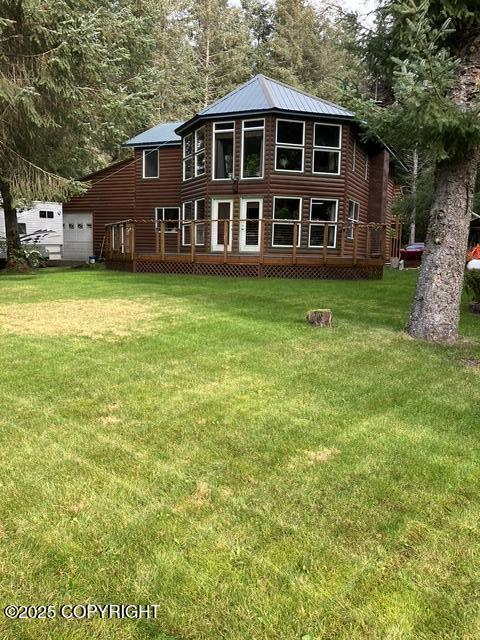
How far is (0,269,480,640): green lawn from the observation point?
6.31 ft

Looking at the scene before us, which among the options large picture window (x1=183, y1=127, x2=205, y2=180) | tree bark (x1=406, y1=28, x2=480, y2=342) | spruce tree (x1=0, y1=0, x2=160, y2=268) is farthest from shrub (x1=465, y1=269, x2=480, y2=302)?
large picture window (x1=183, y1=127, x2=205, y2=180)

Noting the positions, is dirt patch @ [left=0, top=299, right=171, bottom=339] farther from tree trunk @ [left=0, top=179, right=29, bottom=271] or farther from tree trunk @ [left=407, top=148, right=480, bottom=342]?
tree trunk @ [left=0, top=179, right=29, bottom=271]

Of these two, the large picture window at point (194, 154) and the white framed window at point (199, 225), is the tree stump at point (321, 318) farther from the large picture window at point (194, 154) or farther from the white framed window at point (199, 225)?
the large picture window at point (194, 154)

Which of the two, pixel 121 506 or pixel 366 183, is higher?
pixel 366 183

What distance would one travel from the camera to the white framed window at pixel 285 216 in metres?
17.2

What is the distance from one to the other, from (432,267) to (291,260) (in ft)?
29.9

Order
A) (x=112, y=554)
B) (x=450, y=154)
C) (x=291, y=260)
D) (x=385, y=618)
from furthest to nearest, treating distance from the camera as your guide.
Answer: (x=291, y=260), (x=450, y=154), (x=112, y=554), (x=385, y=618)

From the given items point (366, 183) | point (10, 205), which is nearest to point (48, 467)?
point (10, 205)

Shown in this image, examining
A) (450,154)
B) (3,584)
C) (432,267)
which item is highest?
(450,154)

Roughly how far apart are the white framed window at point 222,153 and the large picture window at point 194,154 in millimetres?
830

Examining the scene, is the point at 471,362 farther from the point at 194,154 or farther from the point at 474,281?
the point at 194,154

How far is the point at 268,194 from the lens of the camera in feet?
57.2

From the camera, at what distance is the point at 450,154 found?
6.01 meters

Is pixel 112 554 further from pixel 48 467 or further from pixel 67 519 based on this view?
pixel 48 467
